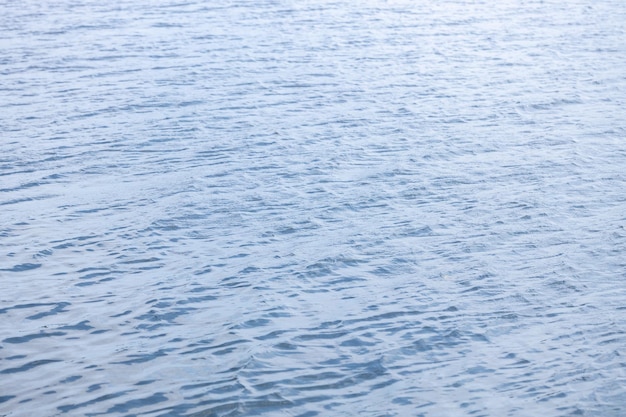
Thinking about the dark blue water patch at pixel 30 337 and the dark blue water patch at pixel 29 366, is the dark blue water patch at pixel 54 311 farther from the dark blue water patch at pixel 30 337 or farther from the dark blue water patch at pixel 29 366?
the dark blue water patch at pixel 29 366

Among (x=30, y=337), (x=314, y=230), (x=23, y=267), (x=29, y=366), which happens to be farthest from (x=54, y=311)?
(x=314, y=230)

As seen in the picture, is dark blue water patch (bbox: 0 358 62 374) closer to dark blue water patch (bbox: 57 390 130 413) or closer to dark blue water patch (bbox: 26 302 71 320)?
dark blue water patch (bbox: 57 390 130 413)

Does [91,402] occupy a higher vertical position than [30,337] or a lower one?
lower

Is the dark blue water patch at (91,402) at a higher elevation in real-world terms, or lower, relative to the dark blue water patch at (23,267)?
lower

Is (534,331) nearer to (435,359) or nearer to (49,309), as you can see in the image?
(435,359)

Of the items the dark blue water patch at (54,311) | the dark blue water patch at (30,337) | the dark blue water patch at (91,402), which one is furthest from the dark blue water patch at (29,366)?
the dark blue water patch at (54,311)

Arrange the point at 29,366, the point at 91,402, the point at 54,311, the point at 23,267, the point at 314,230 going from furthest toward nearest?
the point at 314,230, the point at 23,267, the point at 54,311, the point at 29,366, the point at 91,402

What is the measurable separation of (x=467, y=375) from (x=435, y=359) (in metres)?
0.84

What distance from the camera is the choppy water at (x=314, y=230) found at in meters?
17.3

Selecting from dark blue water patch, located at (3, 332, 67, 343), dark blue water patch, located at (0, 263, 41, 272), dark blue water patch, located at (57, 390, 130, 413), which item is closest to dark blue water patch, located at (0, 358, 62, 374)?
dark blue water patch, located at (3, 332, 67, 343)

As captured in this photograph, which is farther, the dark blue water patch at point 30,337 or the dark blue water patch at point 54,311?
the dark blue water patch at point 54,311

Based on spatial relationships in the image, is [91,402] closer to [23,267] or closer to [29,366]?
[29,366]

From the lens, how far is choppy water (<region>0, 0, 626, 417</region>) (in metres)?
17.3

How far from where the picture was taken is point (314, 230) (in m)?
24.0
